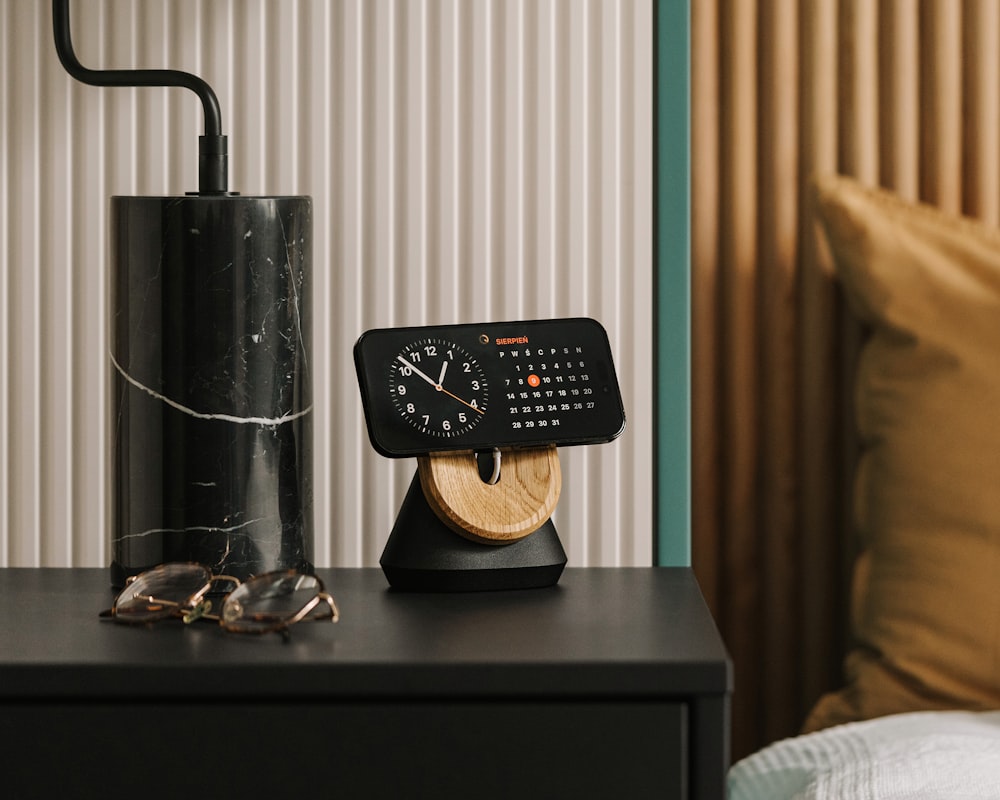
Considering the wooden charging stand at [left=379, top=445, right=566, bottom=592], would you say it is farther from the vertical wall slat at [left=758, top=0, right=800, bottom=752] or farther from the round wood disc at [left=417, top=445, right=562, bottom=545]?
the vertical wall slat at [left=758, top=0, right=800, bottom=752]

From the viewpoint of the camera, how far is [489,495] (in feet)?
2.39

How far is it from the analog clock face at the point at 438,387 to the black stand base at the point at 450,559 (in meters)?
0.04

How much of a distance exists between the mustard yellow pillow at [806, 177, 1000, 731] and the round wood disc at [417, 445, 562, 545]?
1.33ft

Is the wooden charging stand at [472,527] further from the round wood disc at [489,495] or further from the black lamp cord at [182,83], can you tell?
the black lamp cord at [182,83]

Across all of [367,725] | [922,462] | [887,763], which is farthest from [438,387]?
[922,462]

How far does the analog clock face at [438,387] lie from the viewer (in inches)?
28.3

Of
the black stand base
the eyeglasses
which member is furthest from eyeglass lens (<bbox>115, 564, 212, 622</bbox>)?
the black stand base

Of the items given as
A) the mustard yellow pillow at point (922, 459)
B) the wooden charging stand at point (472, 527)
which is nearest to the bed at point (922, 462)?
the mustard yellow pillow at point (922, 459)

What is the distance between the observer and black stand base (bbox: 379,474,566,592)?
0.73 meters

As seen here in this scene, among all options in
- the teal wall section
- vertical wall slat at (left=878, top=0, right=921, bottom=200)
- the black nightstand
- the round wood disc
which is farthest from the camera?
vertical wall slat at (left=878, top=0, right=921, bottom=200)

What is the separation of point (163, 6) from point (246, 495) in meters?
0.40

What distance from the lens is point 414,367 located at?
72 cm

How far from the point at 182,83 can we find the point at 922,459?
650 mm

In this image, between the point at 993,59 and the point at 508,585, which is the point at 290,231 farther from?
the point at 993,59
